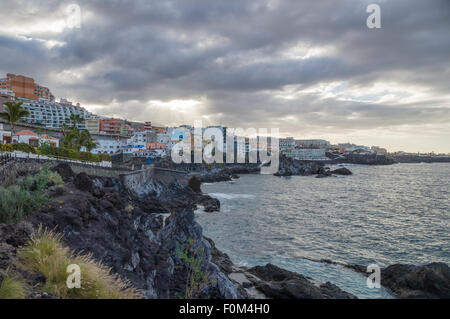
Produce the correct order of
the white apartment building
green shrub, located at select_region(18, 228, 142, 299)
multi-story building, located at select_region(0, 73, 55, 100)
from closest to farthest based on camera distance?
1. green shrub, located at select_region(18, 228, 142, 299)
2. the white apartment building
3. multi-story building, located at select_region(0, 73, 55, 100)

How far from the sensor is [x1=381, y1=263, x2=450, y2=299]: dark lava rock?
615 inches

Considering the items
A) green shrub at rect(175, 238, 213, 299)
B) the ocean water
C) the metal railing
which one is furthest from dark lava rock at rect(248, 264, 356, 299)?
the metal railing

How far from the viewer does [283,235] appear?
28922 millimetres

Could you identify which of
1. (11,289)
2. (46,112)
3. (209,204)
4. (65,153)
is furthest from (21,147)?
(46,112)

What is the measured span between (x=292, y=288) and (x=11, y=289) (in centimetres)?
1428

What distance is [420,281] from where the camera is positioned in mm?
16531

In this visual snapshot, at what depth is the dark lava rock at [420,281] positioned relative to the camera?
15633 mm

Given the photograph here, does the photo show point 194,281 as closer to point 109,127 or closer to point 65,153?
point 65,153

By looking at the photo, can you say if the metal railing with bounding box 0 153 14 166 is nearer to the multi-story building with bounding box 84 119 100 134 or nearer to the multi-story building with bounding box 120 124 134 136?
the multi-story building with bounding box 84 119 100 134

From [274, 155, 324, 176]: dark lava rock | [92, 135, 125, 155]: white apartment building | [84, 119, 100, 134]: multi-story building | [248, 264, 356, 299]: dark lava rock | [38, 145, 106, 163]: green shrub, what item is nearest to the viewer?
[248, 264, 356, 299]: dark lava rock

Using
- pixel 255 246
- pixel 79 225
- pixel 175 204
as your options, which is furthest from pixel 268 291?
pixel 175 204

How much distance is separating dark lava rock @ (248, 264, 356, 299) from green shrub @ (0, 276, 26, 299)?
13938 mm
